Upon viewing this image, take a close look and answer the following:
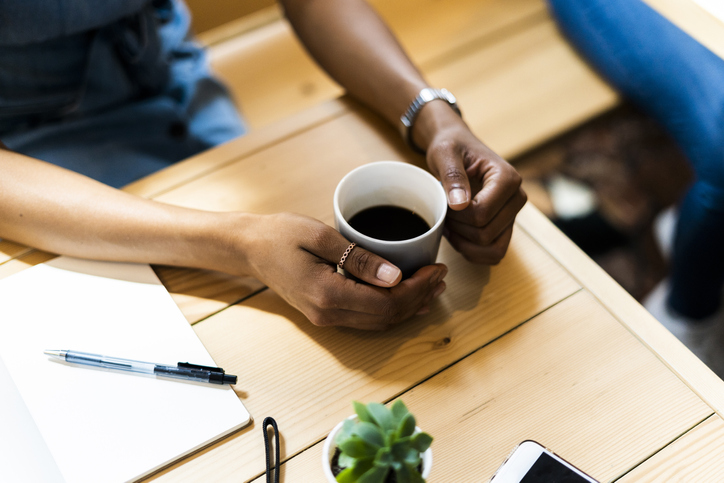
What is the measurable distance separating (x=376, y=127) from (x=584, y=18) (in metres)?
0.56

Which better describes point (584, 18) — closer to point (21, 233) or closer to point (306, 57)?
point (306, 57)

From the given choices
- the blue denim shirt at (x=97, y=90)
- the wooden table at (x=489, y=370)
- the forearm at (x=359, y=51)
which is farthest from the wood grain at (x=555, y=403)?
the blue denim shirt at (x=97, y=90)

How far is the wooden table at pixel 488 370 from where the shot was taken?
516mm

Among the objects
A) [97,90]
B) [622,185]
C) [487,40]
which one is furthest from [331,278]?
[622,185]

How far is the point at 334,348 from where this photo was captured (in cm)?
59

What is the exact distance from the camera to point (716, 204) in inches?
37.6

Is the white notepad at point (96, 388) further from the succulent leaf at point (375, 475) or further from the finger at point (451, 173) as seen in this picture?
the finger at point (451, 173)

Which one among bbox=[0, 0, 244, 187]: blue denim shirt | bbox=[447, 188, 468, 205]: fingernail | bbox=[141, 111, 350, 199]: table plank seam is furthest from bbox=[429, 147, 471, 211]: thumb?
bbox=[0, 0, 244, 187]: blue denim shirt

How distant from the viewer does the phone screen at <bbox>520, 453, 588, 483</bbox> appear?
1.56 feet

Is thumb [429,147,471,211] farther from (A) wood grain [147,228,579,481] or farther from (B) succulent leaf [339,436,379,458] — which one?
(B) succulent leaf [339,436,379,458]

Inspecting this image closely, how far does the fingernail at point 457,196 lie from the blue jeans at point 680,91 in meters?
0.59

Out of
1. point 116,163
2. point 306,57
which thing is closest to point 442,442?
point 116,163

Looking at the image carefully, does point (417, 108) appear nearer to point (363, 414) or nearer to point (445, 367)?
point (445, 367)

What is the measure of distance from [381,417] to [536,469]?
0.20m
